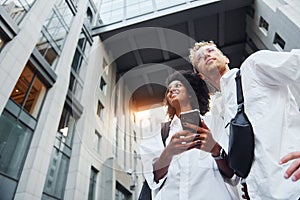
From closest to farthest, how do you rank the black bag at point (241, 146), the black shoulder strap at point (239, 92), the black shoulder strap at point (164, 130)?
1. the black bag at point (241, 146)
2. the black shoulder strap at point (239, 92)
3. the black shoulder strap at point (164, 130)

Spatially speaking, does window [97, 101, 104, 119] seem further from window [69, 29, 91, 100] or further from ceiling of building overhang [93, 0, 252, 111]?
ceiling of building overhang [93, 0, 252, 111]

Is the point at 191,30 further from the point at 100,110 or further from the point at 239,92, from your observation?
the point at 239,92

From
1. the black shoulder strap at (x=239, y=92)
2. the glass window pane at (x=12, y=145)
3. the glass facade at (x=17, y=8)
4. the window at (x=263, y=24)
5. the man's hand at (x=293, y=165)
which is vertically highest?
the window at (x=263, y=24)

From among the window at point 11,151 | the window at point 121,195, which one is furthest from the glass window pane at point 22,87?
the window at point 121,195

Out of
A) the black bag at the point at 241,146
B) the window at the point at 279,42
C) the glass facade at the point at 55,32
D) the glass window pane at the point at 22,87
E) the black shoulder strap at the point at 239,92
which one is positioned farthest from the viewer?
the window at the point at 279,42

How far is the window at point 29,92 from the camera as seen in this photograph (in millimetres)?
6310

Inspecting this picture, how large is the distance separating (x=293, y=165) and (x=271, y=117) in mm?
211

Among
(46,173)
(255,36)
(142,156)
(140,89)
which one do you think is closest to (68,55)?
(46,173)

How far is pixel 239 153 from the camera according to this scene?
89cm

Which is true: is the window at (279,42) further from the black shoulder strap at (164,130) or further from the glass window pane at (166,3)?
the black shoulder strap at (164,130)

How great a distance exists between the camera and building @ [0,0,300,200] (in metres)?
1.74

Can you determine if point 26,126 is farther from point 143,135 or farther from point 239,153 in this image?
point 239,153

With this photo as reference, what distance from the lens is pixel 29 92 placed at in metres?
6.77

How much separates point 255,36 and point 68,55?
30.9 feet
